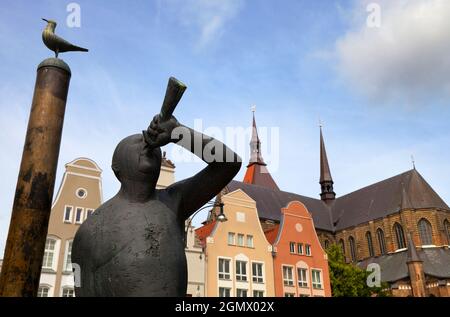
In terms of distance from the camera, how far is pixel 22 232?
3.30m

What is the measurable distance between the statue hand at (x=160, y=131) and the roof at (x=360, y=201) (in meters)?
39.0

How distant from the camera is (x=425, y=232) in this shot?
4684 cm

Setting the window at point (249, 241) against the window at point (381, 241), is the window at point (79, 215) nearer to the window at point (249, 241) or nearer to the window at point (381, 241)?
the window at point (249, 241)

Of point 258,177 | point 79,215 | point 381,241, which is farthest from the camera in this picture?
point 258,177

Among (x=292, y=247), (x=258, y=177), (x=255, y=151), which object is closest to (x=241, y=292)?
(x=292, y=247)

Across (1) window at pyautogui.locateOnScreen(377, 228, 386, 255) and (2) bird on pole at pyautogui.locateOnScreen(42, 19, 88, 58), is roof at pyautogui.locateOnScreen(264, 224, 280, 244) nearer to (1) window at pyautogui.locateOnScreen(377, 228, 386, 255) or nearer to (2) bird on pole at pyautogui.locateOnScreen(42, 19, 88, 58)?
(2) bird on pole at pyautogui.locateOnScreen(42, 19, 88, 58)

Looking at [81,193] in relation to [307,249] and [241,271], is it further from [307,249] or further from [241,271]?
[307,249]

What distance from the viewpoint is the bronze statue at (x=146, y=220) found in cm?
226

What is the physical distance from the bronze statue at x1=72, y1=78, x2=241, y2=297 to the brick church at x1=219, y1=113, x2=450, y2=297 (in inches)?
1407

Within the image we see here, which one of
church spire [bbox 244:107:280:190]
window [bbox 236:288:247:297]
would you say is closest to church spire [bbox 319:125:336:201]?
church spire [bbox 244:107:280:190]

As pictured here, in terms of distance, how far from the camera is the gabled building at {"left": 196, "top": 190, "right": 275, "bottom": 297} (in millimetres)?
22500

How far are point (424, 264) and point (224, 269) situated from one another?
26.9 meters
